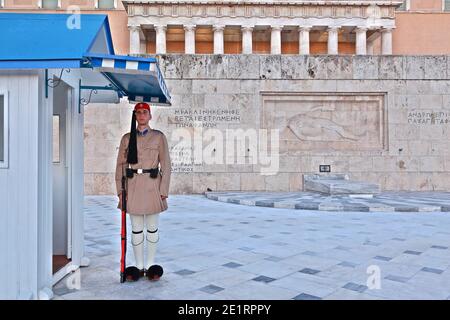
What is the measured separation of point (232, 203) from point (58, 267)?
7.34m

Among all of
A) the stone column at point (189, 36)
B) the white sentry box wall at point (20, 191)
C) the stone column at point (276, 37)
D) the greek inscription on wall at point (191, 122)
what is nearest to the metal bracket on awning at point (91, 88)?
the white sentry box wall at point (20, 191)

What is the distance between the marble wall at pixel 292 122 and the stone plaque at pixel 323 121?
0.14 ft

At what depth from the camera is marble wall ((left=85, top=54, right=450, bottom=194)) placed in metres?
13.8

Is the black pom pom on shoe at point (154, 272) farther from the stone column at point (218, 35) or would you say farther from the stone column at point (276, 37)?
the stone column at point (276, 37)

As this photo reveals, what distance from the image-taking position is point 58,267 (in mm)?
4332

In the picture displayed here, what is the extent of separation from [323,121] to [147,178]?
38.3 feet

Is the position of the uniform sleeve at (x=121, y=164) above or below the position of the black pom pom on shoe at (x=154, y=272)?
above

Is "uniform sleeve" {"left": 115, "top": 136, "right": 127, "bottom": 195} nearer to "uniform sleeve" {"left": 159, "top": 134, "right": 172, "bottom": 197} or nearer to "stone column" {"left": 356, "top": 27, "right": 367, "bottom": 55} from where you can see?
"uniform sleeve" {"left": 159, "top": 134, "right": 172, "bottom": 197}

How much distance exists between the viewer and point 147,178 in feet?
13.2

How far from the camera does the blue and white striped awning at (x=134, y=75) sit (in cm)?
325

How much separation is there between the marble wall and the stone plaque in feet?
0.14

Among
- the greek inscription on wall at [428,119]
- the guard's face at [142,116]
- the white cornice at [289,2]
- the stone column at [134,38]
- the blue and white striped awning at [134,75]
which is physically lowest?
the guard's face at [142,116]

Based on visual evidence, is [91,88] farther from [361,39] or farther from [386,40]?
[386,40]
